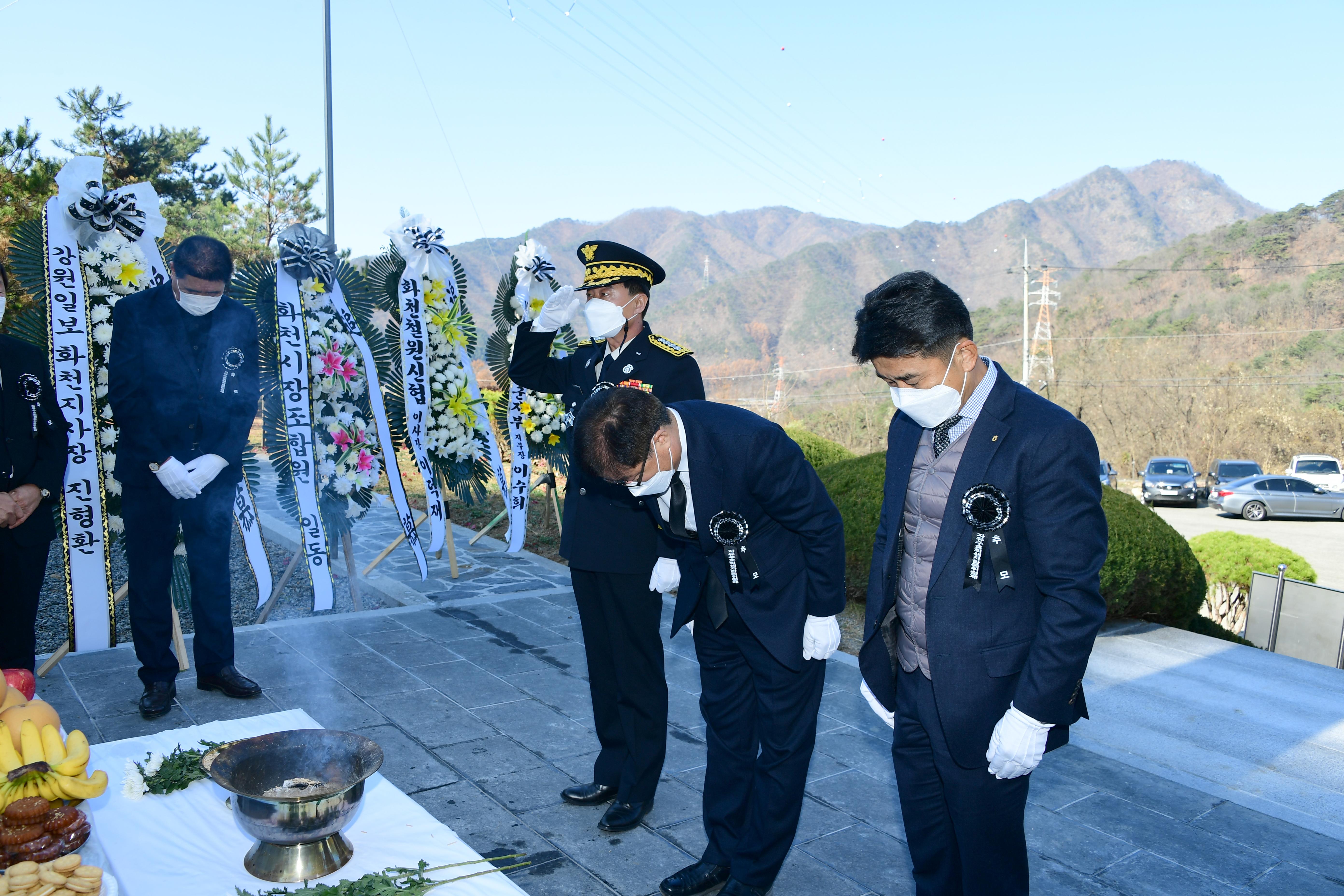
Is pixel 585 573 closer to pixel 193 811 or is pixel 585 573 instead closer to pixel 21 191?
pixel 193 811

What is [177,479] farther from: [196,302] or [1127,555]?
[1127,555]

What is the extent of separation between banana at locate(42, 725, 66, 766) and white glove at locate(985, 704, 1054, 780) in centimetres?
242

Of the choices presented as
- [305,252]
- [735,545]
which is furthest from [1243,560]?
[305,252]

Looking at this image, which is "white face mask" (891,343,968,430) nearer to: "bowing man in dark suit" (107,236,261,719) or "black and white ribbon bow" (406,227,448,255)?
"bowing man in dark suit" (107,236,261,719)

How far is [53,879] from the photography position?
200cm

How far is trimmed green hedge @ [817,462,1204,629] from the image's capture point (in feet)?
24.3

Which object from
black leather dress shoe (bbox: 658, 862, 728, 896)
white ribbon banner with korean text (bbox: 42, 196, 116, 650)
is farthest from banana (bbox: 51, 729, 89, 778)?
white ribbon banner with korean text (bbox: 42, 196, 116, 650)

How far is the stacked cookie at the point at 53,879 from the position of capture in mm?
1976

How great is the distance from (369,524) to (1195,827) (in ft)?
31.6

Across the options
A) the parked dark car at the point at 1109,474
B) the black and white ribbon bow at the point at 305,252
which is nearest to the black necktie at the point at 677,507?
the black and white ribbon bow at the point at 305,252

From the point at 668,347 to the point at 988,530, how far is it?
1.89 metres

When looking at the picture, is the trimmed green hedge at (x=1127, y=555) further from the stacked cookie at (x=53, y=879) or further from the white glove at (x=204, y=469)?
the stacked cookie at (x=53, y=879)

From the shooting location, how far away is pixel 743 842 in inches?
119

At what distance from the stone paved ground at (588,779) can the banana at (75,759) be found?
143 cm
